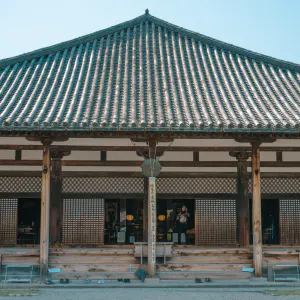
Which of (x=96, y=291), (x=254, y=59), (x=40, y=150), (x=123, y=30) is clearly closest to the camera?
(x=96, y=291)

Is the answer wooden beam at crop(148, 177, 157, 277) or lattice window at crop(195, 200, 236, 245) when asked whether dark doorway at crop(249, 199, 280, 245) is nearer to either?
lattice window at crop(195, 200, 236, 245)

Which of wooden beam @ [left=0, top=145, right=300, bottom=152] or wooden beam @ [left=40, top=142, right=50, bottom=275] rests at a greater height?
wooden beam @ [left=0, top=145, right=300, bottom=152]

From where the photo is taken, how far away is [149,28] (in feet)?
61.4

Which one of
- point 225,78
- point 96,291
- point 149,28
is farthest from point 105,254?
point 149,28

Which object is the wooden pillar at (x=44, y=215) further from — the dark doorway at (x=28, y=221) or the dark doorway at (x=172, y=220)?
the dark doorway at (x=172, y=220)

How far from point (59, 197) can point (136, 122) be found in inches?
175

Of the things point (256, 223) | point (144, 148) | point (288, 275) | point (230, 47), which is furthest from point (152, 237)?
point (230, 47)

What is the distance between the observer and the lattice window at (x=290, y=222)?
14.7 m

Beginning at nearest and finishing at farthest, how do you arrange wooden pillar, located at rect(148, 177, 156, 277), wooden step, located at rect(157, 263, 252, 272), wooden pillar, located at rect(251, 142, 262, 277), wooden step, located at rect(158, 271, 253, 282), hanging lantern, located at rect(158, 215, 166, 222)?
wooden pillar, located at rect(148, 177, 156, 277) < wooden pillar, located at rect(251, 142, 262, 277) < wooden step, located at rect(158, 271, 253, 282) < wooden step, located at rect(157, 263, 252, 272) < hanging lantern, located at rect(158, 215, 166, 222)

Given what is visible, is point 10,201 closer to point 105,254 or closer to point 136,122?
point 105,254

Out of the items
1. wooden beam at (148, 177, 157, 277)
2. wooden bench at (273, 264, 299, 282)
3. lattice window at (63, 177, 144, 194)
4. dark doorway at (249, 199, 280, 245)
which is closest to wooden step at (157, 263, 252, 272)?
wooden beam at (148, 177, 157, 277)

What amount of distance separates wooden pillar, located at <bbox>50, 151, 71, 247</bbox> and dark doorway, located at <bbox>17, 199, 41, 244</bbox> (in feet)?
2.40

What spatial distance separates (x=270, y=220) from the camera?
15070 mm

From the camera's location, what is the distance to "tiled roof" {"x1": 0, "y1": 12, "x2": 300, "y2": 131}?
457 inches
